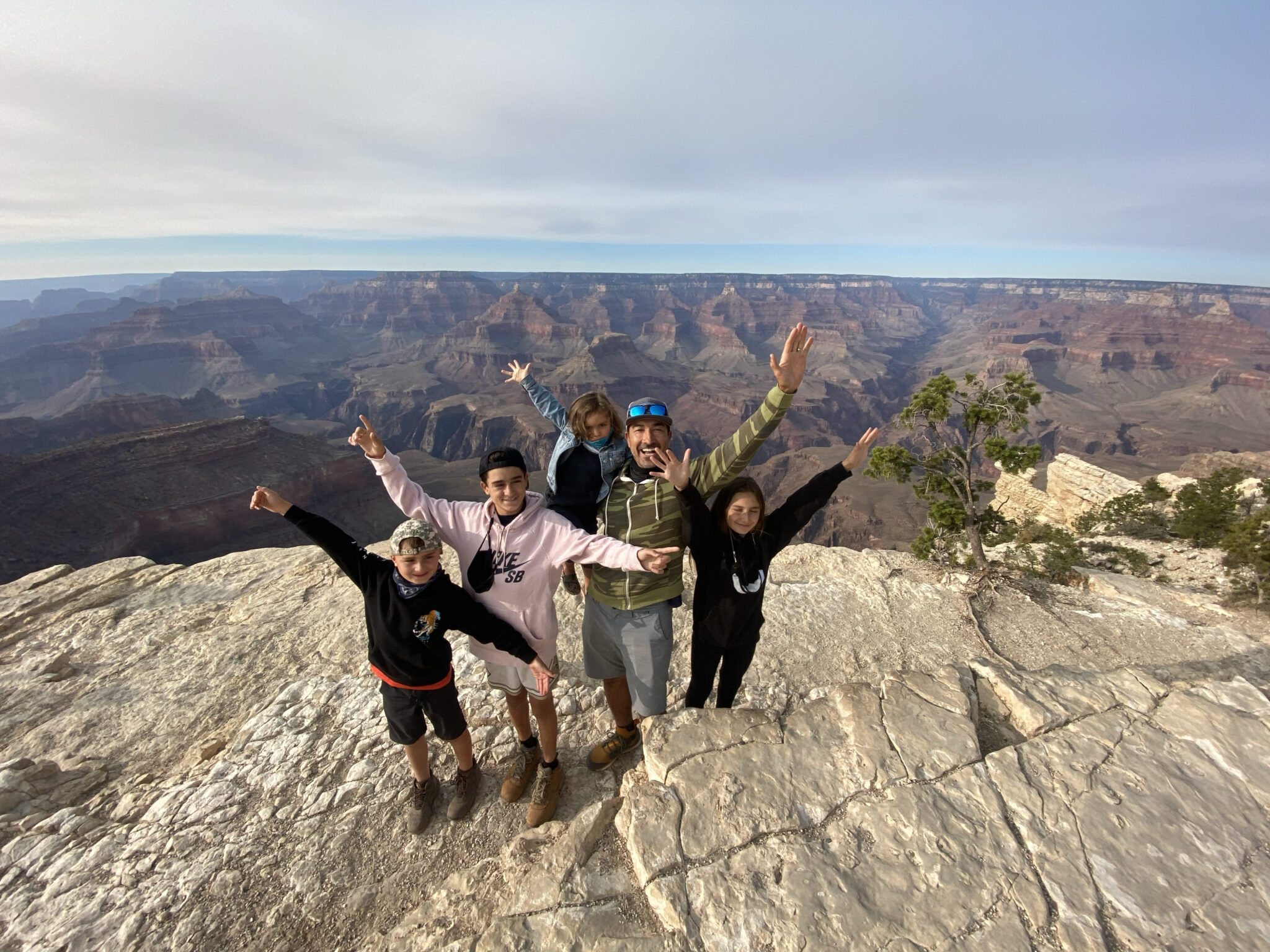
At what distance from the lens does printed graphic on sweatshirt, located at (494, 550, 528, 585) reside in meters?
3.44

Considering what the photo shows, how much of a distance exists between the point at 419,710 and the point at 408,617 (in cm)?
87

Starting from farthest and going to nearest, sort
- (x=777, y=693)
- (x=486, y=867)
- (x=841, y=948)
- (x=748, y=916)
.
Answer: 1. (x=777, y=693)
2. (x=486, y=867)
3. (x=748, y=916)
4. (x=841, y=948)

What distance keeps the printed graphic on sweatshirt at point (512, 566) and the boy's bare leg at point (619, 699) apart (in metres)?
1.21

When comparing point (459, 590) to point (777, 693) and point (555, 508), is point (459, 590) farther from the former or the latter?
point (777, 693)

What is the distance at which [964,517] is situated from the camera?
9.71 m

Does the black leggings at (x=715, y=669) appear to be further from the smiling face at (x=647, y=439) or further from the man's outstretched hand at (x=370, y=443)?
the man's outstretched hand at (x=370, y=443)

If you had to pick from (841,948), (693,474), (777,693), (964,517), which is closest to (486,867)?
(841,948)

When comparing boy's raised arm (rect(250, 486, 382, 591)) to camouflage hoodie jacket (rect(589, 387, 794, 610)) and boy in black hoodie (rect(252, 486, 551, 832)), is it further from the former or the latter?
camouflage hoodie jacket (rect(589, 387, 794, 610))

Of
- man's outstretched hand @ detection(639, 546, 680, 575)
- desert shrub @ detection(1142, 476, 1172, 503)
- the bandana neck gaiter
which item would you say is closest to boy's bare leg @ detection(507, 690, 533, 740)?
the bandana neck gaiter

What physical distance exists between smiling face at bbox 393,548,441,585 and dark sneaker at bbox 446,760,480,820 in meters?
1.80

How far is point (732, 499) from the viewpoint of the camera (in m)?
3.33

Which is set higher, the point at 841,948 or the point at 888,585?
the point at 841,948

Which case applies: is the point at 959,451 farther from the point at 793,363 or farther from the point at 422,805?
the point at 422,805

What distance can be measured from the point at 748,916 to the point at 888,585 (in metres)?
6.75
